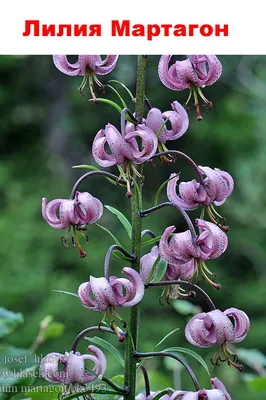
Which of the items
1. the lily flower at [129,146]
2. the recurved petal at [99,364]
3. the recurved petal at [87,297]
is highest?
the lily flower at [129,146]

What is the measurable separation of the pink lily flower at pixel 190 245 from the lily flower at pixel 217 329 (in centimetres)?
9

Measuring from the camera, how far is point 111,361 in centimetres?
274

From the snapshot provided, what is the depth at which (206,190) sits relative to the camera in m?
1.04

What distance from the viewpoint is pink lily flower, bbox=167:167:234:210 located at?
1.03m

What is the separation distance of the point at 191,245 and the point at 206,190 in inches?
3.7

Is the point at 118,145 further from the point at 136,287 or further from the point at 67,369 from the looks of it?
the point at 67,369

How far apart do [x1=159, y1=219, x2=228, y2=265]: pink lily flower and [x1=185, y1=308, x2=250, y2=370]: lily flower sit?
0.09 meters

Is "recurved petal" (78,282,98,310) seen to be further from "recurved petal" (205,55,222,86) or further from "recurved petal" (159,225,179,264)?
"recurved petal" (205,55,222,86)

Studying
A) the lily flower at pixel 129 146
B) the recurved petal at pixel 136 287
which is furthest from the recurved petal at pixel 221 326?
the lily flower at pixel 129 146

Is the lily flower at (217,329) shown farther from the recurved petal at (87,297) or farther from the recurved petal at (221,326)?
the recurved petal at (87,297)

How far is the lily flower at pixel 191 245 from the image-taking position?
0.99 meters

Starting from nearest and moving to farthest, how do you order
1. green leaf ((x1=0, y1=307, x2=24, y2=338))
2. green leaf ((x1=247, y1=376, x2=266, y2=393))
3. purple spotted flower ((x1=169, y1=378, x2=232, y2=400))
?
purple spotted flower ((x1=169, y1=378, x2=232, y2=400)) < green leaf ((x1=0, y1=307, x2=24, y2=338)) < green leaf ((x1=247, y1=376, x2=266, y2=393))

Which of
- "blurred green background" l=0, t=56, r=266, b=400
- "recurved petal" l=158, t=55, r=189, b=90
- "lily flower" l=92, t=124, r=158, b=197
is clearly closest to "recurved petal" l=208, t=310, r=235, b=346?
"lily flower" l=92, t=124, r=158, b=197
